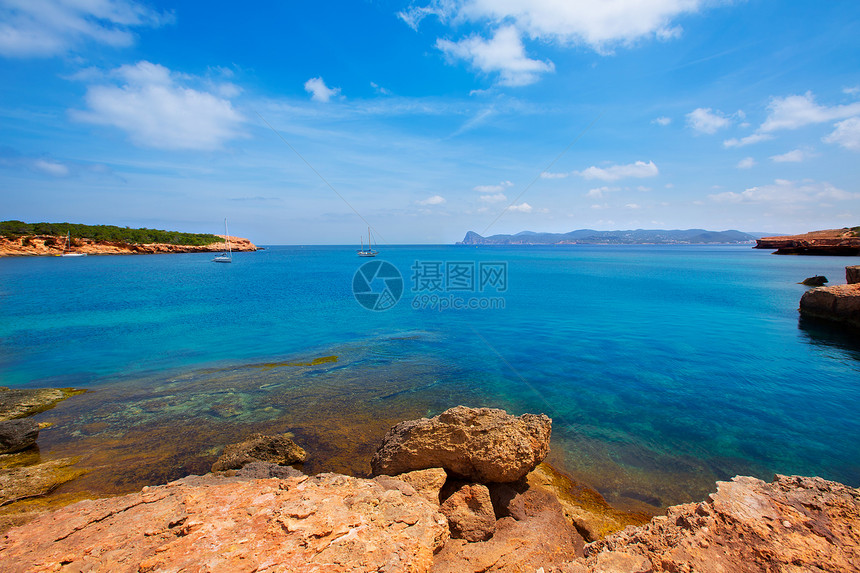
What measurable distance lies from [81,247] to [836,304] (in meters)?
159

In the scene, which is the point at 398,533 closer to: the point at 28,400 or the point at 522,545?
the point at 522,545

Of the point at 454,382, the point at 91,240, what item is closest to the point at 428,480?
the point at 454,382

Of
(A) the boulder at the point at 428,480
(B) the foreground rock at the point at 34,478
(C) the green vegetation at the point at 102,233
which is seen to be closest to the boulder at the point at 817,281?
(A) the boulder at the point at 428,480

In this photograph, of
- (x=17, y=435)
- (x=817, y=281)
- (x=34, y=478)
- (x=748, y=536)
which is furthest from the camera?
(x=817, y=281)

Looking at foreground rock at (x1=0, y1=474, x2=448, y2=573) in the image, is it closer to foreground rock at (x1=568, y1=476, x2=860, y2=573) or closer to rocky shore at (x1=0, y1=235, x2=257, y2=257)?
foreground rock at (x1=568, y1=476, x2=860, y2=573)

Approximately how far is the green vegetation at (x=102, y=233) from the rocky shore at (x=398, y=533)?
141074 millimetres

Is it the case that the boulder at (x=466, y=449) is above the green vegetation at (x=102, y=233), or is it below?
below

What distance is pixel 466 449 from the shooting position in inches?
303

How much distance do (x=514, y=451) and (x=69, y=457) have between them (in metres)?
12.1

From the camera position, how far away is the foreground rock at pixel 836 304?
82.9 ft

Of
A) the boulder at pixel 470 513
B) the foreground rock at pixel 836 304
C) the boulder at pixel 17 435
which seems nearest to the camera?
the boulder at pixel 470 513

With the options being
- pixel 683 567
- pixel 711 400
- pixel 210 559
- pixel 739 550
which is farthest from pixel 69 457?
pixel 711 400

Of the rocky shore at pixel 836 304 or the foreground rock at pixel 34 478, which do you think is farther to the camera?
the rocky shore at pixel 836 304

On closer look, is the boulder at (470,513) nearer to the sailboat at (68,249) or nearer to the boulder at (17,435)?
the boulder at (17,435)
